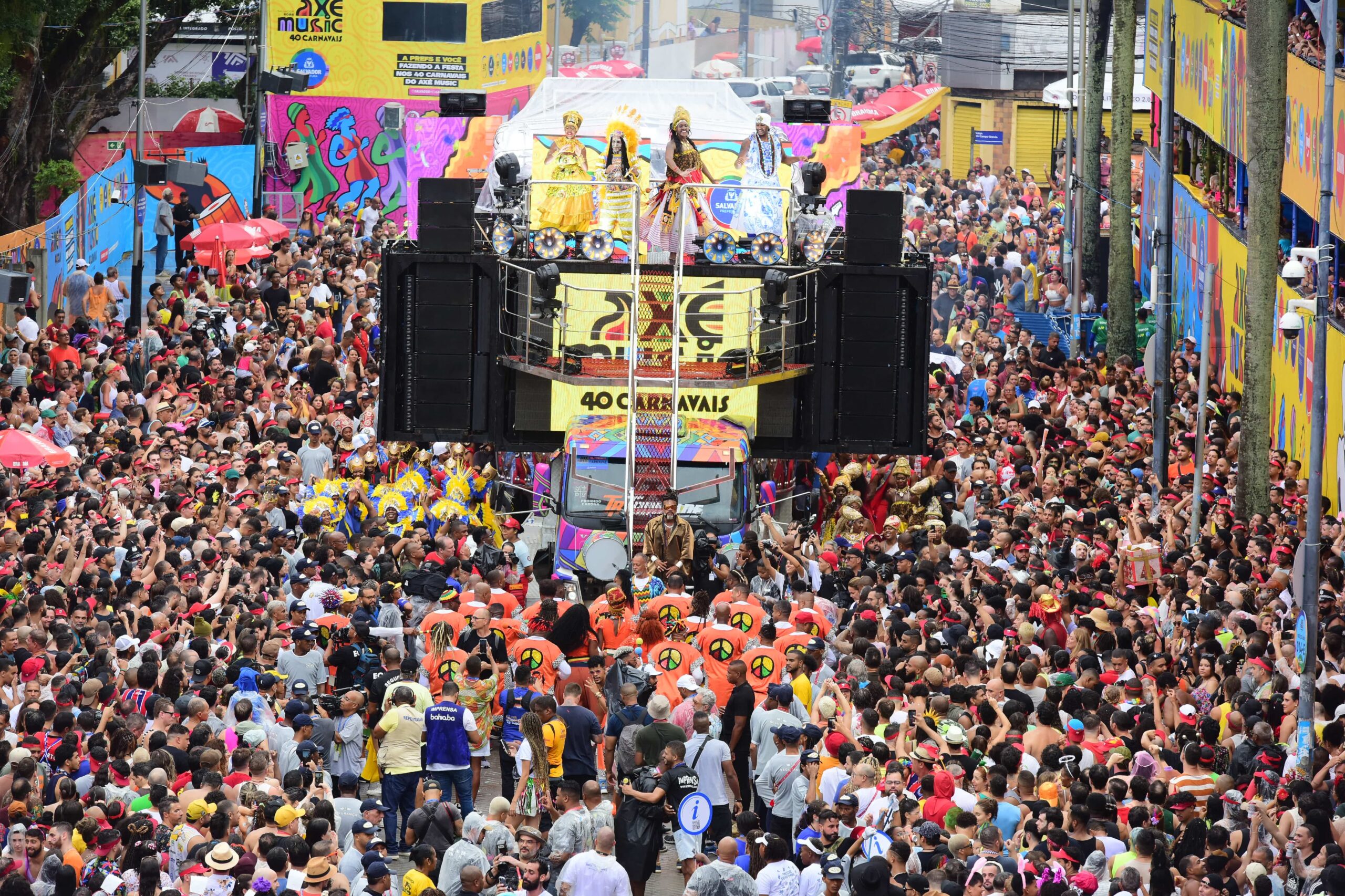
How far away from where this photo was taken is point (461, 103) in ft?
115


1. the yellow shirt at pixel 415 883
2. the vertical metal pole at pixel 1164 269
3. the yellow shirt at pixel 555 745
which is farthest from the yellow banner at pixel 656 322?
the yellow shirt at pixel 415 883

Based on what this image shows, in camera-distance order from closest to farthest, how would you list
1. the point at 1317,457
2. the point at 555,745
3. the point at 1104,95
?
the point at 555,745, the point at 1317,457, the point at 1104,95

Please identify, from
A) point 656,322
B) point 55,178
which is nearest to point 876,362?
point 656,322

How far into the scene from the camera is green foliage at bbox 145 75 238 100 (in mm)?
55219

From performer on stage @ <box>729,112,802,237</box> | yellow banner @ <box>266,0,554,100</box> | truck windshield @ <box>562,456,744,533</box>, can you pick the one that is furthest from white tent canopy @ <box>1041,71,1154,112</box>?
truck windshield @ <box>562,456,744,533</box>

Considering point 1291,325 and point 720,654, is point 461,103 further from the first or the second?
point 720,654

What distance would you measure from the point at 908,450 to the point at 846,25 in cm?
7426

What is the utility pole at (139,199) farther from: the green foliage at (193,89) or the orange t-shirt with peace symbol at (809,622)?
the orange t-shirt with peace symbol at (809,622)

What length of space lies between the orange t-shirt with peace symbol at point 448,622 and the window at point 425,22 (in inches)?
1590

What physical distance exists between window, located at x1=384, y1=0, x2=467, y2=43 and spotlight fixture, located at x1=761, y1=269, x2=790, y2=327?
3469cm

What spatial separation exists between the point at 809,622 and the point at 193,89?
137 feet

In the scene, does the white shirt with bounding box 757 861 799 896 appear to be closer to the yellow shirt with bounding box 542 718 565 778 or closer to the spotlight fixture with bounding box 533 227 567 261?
the yellow shirt with bounding box 542 718 565 778

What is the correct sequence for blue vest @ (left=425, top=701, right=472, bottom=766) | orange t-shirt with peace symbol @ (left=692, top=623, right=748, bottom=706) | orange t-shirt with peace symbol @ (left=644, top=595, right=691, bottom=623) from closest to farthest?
blue vest @ (left=425, top=701, right=472, bottom=766) < orange t-shirt with peace symbol @ (left=692, top=623, right=748, bottom=706) < orange t-shirt with peace symbol @ (left=644, top=595, right=691, bottom=623)

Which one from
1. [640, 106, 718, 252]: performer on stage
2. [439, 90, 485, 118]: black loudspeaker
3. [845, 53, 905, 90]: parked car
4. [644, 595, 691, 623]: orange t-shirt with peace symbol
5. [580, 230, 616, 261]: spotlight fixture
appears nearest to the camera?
[644, 595, 691, 623]: orange t-shirt with peace symbol
